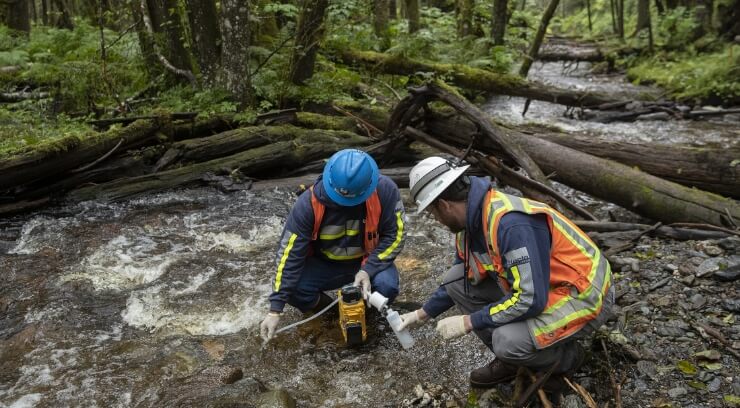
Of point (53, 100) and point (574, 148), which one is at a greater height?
point (53, 100)

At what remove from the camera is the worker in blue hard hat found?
12.7 ft

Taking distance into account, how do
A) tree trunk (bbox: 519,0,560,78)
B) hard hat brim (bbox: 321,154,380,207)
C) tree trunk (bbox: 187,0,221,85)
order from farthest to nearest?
1. tree trunk (bbox: 519,0,560,78)
2. tree trunk (bbox: 187,0,221,85)
3. hard hat brim (bbox: 321,154,380,207)

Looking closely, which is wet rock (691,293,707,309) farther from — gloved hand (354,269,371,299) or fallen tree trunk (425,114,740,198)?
fallen tree trunk (425,114,740,198)

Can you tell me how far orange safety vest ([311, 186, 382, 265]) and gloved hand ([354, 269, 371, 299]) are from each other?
0.15 m

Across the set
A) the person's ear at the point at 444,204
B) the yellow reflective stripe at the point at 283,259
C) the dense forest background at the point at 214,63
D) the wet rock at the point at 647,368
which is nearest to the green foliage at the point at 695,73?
the dense forest background at the point at 214,63

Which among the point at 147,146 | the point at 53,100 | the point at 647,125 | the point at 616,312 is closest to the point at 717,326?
the point at 616,312

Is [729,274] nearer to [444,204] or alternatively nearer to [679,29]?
[444,204]

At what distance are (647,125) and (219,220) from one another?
31.8 ft

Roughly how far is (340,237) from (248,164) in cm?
429

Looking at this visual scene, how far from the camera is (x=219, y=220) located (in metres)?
7.14

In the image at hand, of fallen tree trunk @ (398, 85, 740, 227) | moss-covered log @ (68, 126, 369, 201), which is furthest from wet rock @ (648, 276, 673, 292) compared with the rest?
moss-covered log @ (68, 126, 369, 201)

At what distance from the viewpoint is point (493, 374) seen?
3.64m

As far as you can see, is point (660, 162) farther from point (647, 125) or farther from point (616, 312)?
point (647, 125)

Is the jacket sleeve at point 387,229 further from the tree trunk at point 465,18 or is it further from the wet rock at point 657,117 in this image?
the tree trunk at point 465,18
